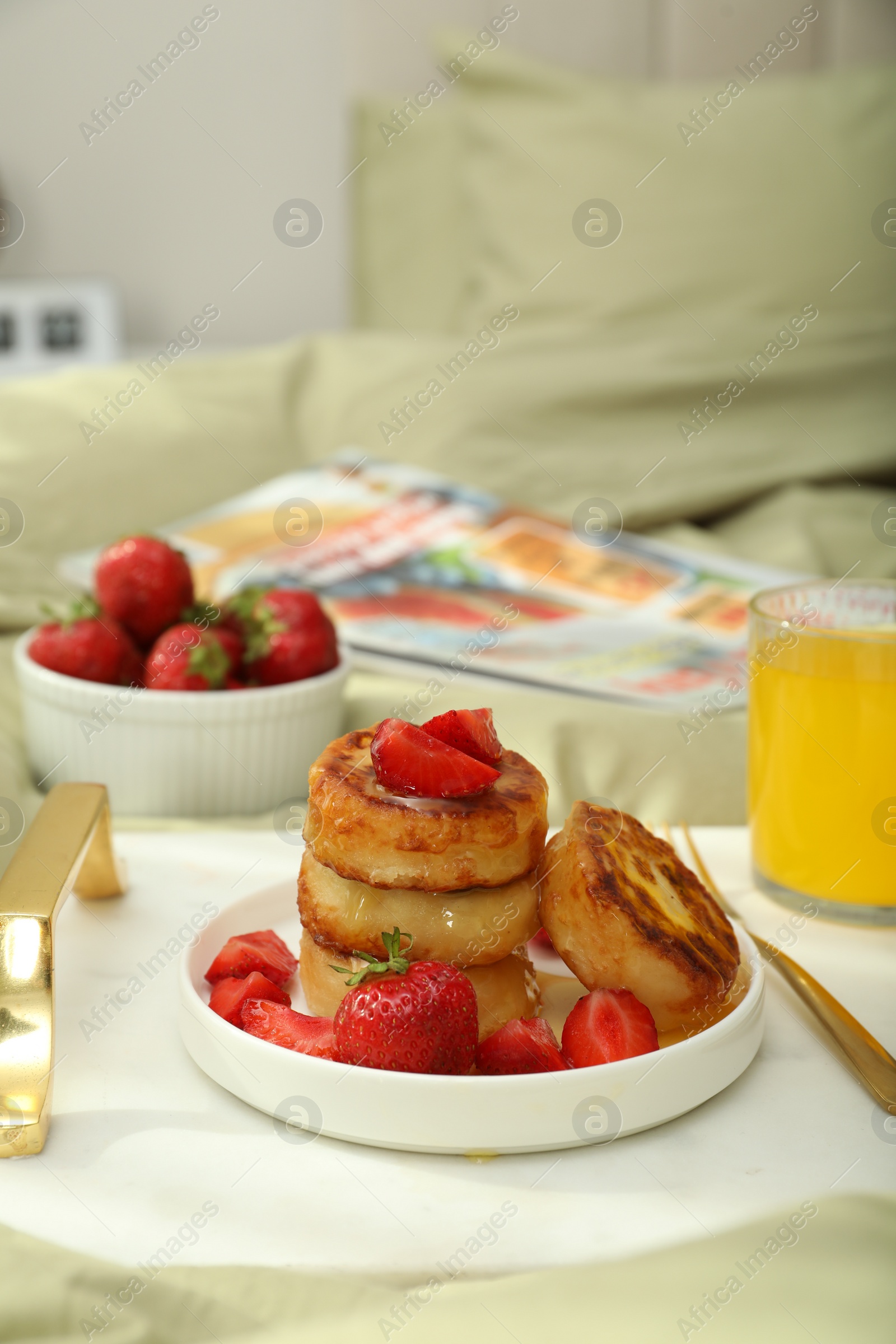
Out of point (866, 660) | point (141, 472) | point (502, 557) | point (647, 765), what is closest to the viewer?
point (866, 660)

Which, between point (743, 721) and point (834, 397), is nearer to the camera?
point (743, 721)

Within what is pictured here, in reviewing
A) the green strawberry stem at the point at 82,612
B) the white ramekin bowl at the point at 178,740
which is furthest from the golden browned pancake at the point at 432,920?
the green strawberry stem at the point at 82,612

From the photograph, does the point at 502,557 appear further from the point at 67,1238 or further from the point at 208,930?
the point at 67,1238

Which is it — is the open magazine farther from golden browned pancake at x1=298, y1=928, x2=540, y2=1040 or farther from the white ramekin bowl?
golden browned pancake at x1=298, y1=928, x2=540, y2=1040

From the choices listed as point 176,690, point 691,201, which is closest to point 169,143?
point 691,201

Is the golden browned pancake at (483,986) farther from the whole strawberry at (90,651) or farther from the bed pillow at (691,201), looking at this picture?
the bed pillow at (691,201)

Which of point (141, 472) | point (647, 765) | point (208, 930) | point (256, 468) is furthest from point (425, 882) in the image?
point (256, 468)
